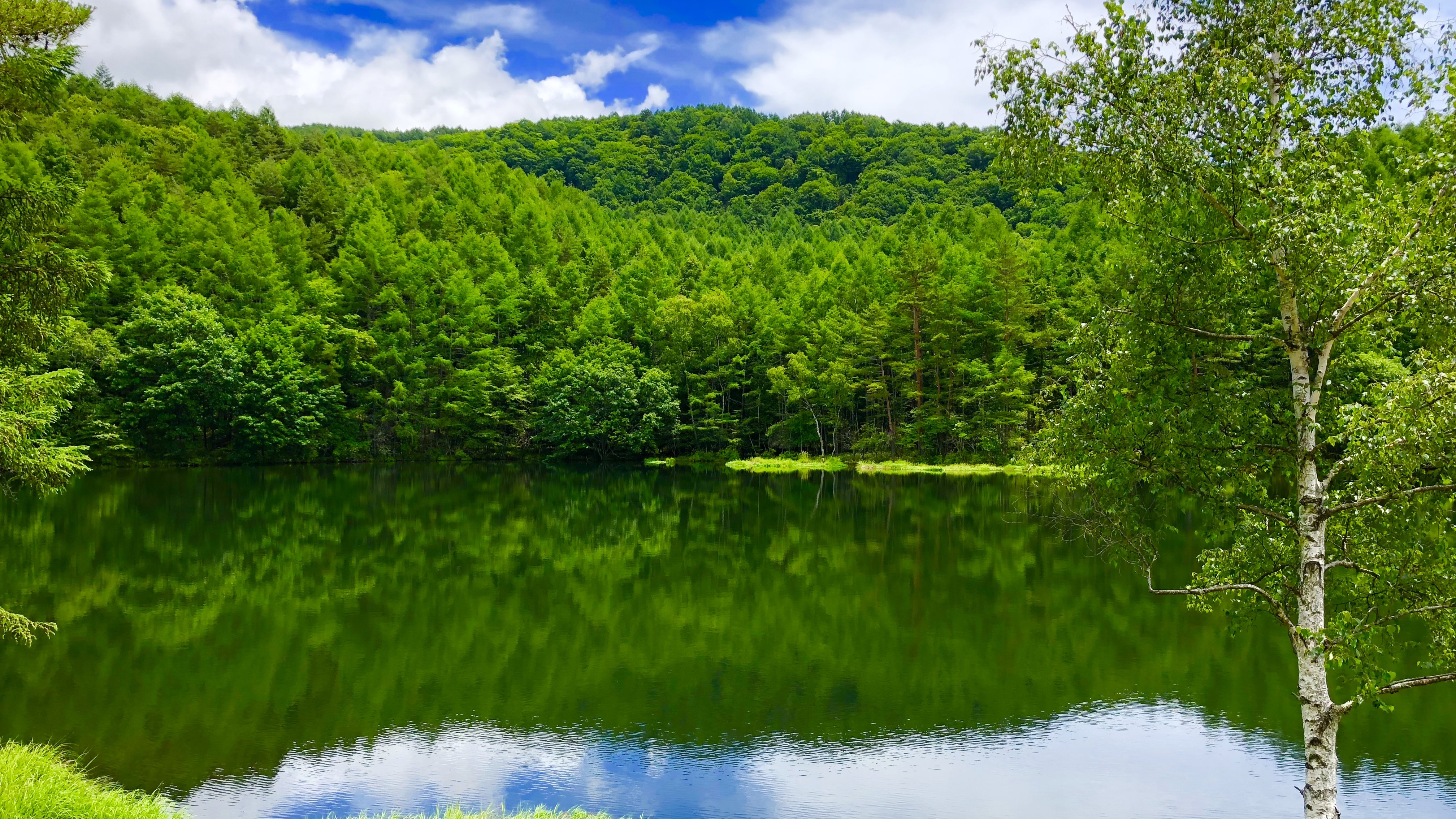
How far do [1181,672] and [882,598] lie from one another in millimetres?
6322

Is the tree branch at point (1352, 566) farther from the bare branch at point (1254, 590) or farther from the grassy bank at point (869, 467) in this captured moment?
the grassy bank at point (869, 467)

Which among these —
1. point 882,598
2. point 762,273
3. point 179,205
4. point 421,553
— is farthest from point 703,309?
point 882,598

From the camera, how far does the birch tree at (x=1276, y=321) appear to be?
632 cm

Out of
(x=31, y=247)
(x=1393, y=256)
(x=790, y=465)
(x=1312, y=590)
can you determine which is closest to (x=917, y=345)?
(x=790, y=465)

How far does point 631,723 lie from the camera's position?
1191 cm

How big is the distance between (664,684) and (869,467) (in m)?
43.2

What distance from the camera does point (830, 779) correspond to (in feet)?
34.1

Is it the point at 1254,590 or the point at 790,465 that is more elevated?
the point at 1254,590

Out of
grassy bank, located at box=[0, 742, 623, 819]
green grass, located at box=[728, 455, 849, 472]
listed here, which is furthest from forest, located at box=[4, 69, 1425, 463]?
grassy bank, located at box=[0, 742, 623, 819]

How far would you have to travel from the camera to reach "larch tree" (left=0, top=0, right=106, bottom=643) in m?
7.64

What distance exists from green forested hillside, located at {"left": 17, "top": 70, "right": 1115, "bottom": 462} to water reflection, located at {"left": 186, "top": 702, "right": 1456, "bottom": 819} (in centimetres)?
2949

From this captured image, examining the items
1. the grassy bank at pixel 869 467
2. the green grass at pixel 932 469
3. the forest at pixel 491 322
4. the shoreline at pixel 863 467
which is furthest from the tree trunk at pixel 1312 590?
the shoreline at pixel 863 467

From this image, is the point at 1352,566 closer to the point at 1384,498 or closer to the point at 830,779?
the point at 1384,498

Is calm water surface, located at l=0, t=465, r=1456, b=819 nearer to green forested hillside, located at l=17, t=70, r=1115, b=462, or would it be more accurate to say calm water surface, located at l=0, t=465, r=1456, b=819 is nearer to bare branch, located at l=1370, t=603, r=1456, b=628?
bare branch, located at l=1370, t=603, r=1456, b=628
